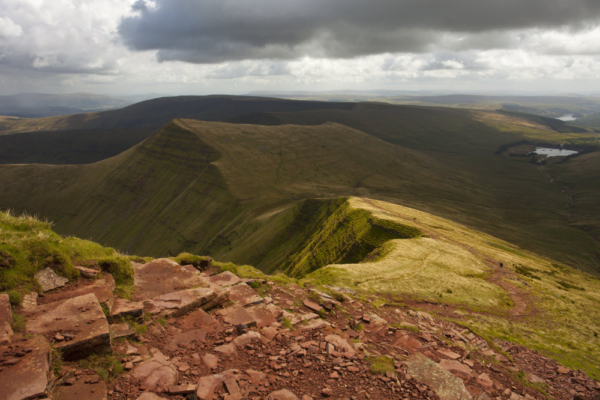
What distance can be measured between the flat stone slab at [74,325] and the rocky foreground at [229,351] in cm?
5

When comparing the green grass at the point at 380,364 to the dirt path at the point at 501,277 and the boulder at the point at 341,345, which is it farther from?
the dirt path at the point at 501,277

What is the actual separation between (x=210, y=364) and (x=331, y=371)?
18.4ft

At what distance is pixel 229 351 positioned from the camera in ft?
48.7

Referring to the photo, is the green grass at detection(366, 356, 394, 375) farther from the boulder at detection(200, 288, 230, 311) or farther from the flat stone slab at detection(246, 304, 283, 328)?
the boulder at detection(200, 288, 230, 311)

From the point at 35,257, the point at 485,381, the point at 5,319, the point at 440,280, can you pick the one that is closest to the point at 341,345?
the point at 485,381

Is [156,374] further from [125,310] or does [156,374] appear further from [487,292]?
[487,292]

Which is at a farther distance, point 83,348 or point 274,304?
point 274,304

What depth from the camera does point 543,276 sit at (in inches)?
2436

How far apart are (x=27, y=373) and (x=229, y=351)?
750 cm

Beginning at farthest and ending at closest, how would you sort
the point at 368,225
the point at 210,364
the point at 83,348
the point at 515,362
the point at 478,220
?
the point at 478,220 < the point at 368,225 < the point at 515,362 < the point at 210,364 < the point at 83,348

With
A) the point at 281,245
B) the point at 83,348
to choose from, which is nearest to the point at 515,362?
the point at 83,348

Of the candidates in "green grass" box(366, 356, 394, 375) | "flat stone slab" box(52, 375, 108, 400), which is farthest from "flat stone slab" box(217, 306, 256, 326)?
"flat stone slab" box(52, 375, 108, 400)

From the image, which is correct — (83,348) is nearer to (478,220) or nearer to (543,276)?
(543,276)

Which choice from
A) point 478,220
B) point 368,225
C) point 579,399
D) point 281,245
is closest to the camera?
point 579,399
